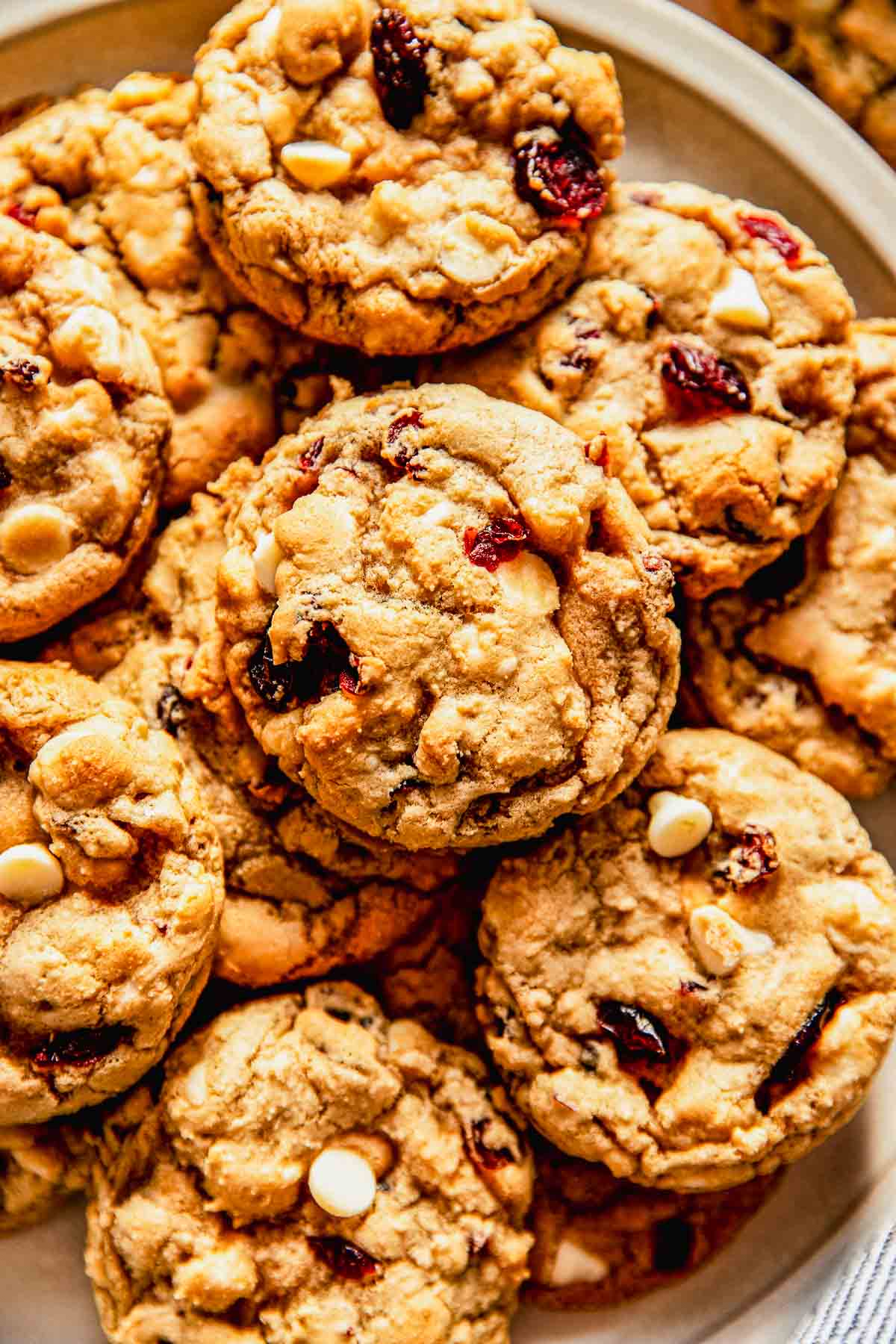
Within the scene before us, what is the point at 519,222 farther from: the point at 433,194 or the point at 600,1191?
the point at 600,1191

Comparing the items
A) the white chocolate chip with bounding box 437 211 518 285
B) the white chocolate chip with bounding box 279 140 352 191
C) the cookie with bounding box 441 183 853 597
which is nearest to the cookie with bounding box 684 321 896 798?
the cookie with bounding box 441 183 853 597

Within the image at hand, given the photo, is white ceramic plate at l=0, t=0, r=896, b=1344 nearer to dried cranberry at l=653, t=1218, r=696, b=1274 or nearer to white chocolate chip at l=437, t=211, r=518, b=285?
dried cranberry at l=653, t=1218, r=696, b=1274

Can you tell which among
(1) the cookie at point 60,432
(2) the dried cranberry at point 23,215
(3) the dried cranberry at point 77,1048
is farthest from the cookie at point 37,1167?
(2) the dried cranberry at point 23,215

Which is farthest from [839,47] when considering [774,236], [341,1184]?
[341,1184]

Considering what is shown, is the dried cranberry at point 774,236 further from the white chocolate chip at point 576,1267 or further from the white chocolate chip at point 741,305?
the white chocolate chip at point 576,1267

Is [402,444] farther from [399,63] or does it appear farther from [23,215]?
[23,215]
